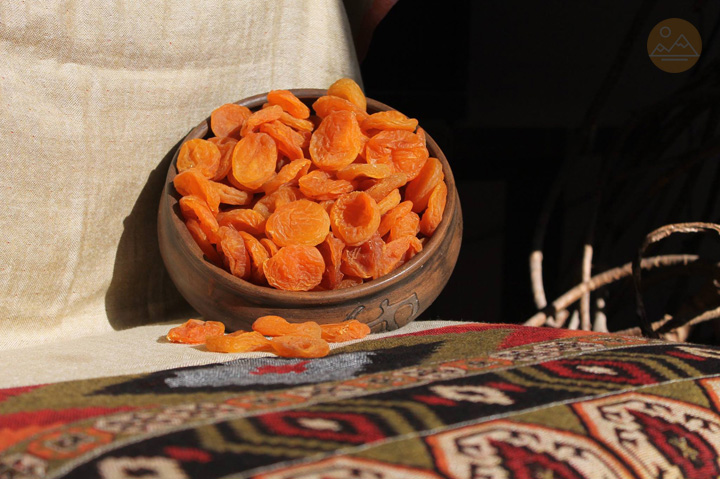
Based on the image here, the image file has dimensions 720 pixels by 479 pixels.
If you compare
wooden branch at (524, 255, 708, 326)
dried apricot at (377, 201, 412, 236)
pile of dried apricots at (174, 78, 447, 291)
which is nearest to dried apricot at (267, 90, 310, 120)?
pile of dried apricots at (174, 78, 447, 291)

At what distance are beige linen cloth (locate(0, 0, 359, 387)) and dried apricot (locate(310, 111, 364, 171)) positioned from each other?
28 cm

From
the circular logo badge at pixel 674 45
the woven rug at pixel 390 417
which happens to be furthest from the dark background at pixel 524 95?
the woven rug at pixel 390 417

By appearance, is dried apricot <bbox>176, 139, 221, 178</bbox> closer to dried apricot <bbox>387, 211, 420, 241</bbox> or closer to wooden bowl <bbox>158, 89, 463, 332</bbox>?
wooden bowl <bbox>158, 89, 463, 332</bbox>

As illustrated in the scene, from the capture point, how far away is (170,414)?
50 centimetres

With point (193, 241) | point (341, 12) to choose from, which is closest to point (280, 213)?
point (193, 241)

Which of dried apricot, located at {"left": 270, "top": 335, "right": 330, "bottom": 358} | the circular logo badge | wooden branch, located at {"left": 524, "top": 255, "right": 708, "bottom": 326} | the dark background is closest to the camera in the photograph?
dried apricot, located at {"left": 270, "top": 335, "right": 330, "bottom": 358}

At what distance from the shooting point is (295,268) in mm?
852

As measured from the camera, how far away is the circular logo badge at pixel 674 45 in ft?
4.39

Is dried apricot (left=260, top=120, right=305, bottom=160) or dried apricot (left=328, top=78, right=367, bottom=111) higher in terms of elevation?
dried apricot (left=328, top=78, right=367, bottom=111)

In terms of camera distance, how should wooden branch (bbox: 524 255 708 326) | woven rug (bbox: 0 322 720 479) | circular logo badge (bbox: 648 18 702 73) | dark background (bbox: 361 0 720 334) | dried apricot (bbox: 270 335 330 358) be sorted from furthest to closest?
dark background (bbox: 361 0 720 334) < circular logo badge (bbox: 648 18 702 73) < wooden branch (bbox: 524 255 708 326) < dried apricot (bbox: 270 335 330 358) < woven rug (bbox: 0 322 720 479)

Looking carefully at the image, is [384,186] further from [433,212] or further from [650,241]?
[650,241]

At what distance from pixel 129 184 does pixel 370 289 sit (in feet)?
1.48

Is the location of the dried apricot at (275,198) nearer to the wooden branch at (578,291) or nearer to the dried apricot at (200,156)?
the dried apricot at (200,156)

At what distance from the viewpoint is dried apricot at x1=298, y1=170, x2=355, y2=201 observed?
903 mm
